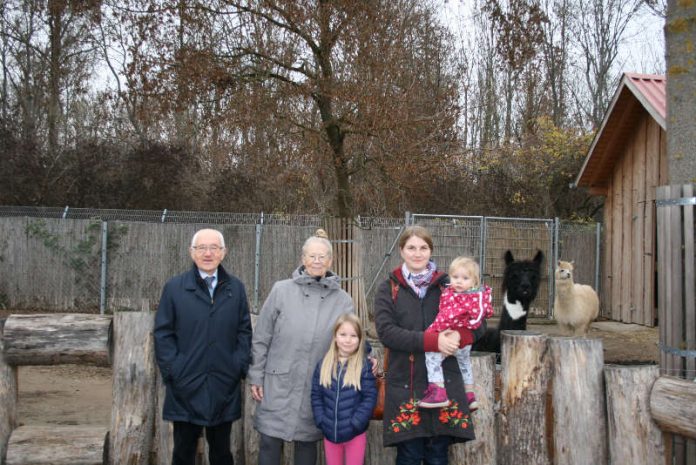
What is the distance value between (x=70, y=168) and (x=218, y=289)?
51.8 feet

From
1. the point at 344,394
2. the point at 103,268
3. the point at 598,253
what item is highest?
the point at 598,253

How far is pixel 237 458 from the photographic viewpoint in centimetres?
450

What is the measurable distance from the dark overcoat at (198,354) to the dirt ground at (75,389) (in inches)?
116

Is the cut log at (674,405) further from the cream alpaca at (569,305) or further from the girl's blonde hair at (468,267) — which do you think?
the cream alpaca at (569,305)

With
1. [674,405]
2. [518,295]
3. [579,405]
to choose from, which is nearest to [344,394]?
[579,405]

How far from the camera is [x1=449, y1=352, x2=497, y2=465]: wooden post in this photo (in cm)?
418

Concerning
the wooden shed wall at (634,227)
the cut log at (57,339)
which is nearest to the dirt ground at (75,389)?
the wooden shed wall at (634,227)

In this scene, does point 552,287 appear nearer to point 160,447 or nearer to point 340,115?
point 340,115

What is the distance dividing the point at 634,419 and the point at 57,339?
396 cm

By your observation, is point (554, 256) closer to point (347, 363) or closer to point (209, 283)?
point (347, 363)

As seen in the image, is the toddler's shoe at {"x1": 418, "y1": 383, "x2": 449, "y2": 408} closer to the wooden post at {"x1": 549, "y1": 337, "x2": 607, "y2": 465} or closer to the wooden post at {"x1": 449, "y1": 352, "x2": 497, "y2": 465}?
the wooden post at {"x1": 449, "y1": 352, "x2": 497, "y2": 465}

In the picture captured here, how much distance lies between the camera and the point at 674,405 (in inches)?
149

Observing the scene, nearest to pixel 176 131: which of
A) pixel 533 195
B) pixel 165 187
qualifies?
pixel 165 187

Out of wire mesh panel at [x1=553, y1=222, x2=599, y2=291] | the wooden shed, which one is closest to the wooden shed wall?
the wooden shed
